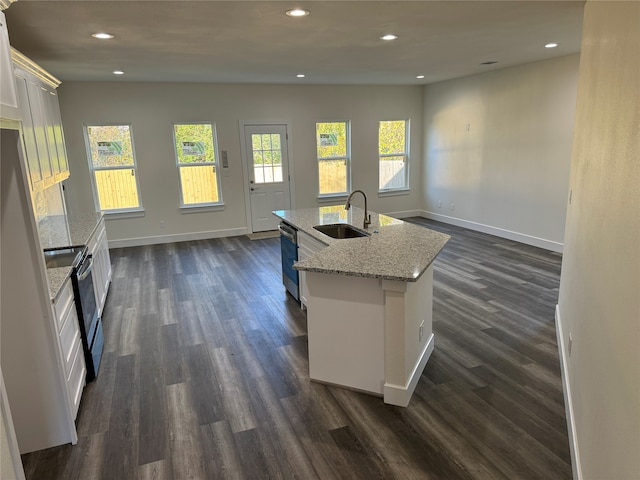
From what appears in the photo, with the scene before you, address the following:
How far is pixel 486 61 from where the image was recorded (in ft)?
17.9

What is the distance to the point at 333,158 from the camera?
7840 mm

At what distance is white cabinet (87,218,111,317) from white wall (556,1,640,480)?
374 cm

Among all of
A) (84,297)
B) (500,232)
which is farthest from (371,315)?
(500,232)

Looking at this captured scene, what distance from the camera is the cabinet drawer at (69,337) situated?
2426 millimetres

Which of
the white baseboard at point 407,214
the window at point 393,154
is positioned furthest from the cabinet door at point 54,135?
the white baseboard at point 407,214

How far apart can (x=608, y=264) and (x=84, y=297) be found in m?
3.16

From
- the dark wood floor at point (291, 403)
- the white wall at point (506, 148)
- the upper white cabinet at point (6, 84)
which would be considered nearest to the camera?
the upper white cabinet at point (6, 84)

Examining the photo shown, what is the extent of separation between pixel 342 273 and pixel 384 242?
2.40 feet

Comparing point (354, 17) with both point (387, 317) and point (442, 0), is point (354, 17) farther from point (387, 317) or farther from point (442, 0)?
point (387, 317)

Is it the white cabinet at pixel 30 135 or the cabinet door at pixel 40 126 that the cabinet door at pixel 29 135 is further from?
the cabinet door at pixel 40 126

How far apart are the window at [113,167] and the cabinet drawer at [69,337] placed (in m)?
4.30

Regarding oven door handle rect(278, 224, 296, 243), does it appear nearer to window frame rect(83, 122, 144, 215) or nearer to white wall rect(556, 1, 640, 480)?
white wall rect(556, 1, 640, 480)

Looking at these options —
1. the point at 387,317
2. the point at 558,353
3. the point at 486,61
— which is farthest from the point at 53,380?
the point at 486,61

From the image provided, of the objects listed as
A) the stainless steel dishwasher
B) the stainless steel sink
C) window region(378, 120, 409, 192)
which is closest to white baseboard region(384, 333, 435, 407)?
the stainless steel sink
